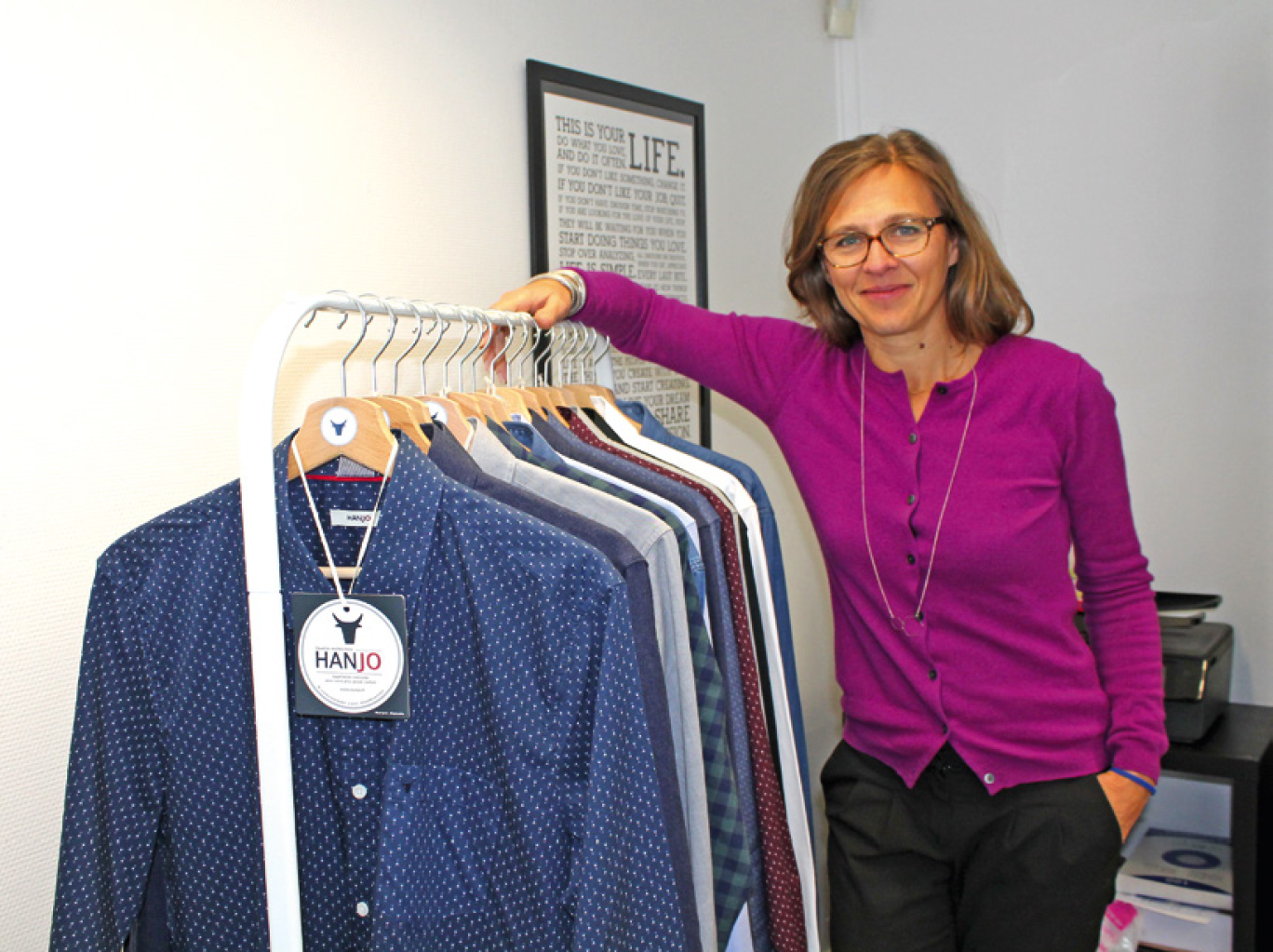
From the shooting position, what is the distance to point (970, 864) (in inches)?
59.6

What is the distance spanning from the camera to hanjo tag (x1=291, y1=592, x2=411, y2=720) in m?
0.95

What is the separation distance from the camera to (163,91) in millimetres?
1268

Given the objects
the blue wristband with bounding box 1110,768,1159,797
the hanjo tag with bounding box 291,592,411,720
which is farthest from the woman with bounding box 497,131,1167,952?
the hanjo tag with bounding box 291,592,411,720

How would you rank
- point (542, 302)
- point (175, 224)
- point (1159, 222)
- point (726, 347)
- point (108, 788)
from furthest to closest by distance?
1. point (1159, 222)
2. point (726, 347)
3. point (542, 302)
4. point (175, 224)
5. point (108, 788)

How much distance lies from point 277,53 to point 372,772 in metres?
0.95

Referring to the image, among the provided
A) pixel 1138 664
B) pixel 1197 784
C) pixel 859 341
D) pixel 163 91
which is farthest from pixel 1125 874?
pixel 163 91

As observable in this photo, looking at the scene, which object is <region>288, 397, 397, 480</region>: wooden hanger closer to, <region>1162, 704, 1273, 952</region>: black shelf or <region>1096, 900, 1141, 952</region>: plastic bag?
<region>1162, 704, 1273, 952</region>: black shelf

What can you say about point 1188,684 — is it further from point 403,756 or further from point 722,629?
point 403,756

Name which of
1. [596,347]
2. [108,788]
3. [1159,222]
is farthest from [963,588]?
[1159,222]

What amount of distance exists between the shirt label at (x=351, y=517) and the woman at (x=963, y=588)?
469mm

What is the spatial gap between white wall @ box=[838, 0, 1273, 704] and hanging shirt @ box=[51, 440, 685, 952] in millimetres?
2013

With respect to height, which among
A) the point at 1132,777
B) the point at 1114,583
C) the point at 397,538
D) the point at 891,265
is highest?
the point at 891,265

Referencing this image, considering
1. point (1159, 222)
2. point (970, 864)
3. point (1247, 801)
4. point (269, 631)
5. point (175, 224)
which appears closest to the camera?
point (269, 631)

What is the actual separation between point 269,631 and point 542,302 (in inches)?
25.5
